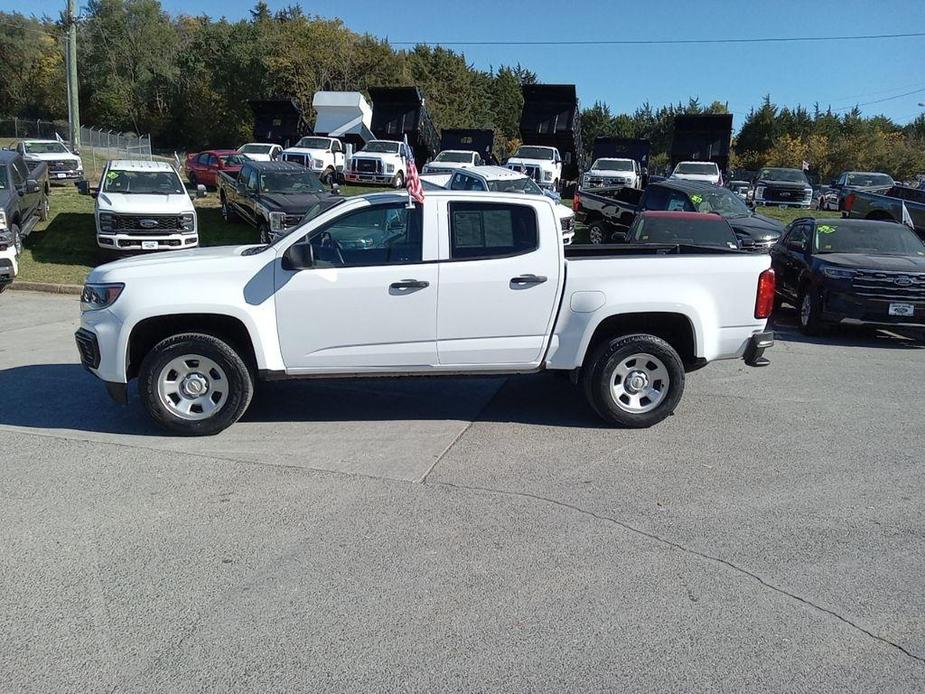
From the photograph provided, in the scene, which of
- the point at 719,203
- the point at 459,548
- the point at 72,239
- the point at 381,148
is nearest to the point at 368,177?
the point at 381,148

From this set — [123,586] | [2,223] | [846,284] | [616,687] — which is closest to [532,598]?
[616,687]

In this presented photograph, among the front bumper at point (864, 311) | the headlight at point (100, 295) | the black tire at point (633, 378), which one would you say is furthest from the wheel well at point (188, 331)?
the front bumper at point (864, 311)

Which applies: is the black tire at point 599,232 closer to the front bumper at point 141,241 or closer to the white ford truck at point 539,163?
the front bumper at point 141,241

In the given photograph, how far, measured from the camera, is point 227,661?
3643 mm

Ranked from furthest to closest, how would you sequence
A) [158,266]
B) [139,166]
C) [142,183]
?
1. [139,166]
2. [142,183]
3. [158,266]

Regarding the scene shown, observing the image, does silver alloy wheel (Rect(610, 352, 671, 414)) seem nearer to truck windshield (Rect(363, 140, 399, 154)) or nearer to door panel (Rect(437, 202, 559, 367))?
door panel (Rect(437, 202, 559, 367))

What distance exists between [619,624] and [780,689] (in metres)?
0.75

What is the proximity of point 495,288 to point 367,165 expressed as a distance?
2515 centimetres

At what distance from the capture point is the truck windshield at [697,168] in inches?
1244

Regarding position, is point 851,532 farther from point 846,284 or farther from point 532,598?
point 846,284

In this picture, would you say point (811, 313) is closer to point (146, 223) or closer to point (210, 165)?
point (146, 223)

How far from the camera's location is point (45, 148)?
32.7 metres

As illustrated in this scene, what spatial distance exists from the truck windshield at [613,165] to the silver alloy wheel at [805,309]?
71.1 ft

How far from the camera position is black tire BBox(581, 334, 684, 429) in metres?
6.83
